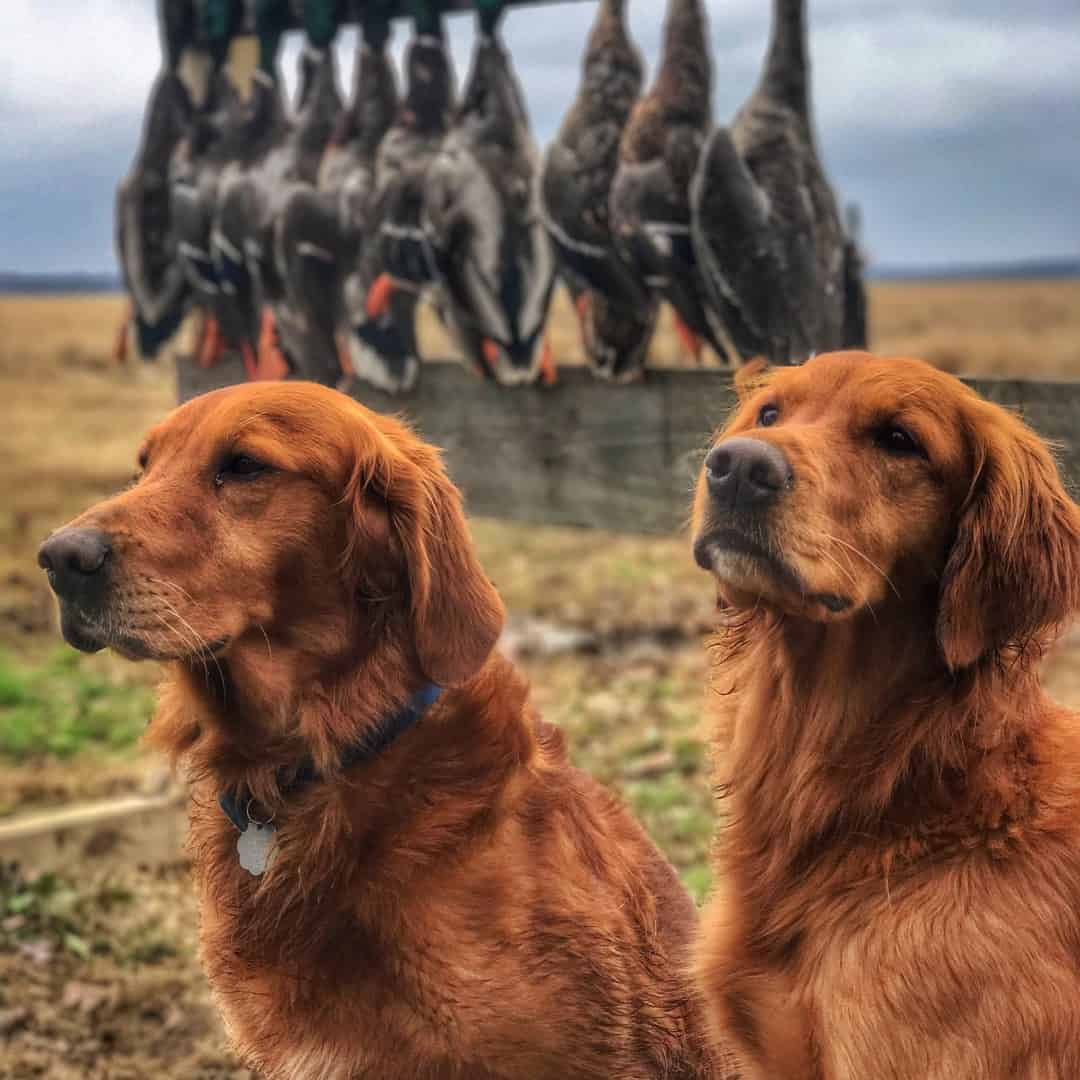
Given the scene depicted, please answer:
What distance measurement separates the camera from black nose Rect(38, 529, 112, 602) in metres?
2.39

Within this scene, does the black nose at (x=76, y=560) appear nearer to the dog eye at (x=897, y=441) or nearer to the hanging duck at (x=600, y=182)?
the dog eye at (x=897, y=441)

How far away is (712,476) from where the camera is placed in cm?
227

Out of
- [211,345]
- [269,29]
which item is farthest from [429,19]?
[211,345]

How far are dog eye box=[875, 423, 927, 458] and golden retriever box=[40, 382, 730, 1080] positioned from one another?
28.6 inches

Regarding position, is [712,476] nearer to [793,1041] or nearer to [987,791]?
[987,791]

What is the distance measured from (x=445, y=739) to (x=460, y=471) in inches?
92.2

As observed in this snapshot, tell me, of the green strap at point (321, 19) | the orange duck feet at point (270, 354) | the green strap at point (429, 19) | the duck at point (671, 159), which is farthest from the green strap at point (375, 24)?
the duck at point (671, 159)

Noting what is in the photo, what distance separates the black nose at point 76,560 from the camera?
2395 mm

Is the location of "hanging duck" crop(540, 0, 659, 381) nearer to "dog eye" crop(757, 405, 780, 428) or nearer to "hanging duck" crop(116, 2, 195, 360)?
"dog eye" crop(757, 405, 780, 428)

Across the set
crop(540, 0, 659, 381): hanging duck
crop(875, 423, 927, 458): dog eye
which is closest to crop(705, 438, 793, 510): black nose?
crop(875, 423, 927, 458): dog eye

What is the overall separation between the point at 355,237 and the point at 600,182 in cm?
114

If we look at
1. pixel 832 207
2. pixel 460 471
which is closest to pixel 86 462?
pixel 460 471

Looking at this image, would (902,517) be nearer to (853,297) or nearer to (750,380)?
(750,380)

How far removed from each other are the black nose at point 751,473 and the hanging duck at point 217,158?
12.2 feet
